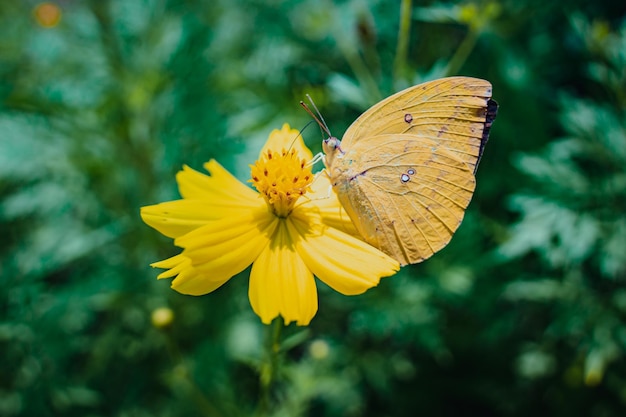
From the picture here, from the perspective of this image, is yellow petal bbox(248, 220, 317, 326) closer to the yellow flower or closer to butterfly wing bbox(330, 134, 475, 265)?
the yellow flower

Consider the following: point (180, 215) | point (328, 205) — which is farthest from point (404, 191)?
point (180, 215)

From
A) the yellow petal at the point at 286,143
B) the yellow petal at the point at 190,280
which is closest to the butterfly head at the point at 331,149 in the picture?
the yellow petal at the point at 286,143

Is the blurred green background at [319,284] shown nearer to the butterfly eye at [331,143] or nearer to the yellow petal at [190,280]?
the butterfly eye at [331,143]

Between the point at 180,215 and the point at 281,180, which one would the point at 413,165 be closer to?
the point at 281,180

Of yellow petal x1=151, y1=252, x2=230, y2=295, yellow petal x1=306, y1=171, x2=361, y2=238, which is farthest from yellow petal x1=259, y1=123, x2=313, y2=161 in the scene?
yellow petal x1=151, y1=252, x2=230, y2=295

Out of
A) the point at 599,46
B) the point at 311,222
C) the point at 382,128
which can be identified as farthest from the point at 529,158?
the point at 311,222

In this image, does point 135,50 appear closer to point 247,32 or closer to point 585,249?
point 247,32

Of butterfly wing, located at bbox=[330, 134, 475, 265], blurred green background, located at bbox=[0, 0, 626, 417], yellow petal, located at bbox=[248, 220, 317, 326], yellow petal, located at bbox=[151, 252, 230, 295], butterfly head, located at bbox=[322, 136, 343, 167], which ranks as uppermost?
yellow petal, located at bbox=[151, 252, 230, 295]
